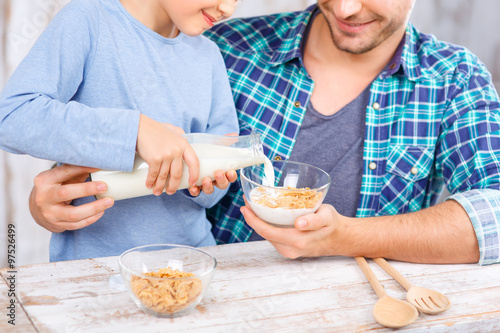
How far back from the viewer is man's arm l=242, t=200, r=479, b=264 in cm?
126

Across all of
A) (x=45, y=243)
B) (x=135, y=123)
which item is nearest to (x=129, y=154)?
(x=135, y=123)

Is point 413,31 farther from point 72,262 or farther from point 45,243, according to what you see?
point 45,243

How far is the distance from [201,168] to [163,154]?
16 cm

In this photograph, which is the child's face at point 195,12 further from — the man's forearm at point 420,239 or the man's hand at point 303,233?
the man's forearm at point 420,239

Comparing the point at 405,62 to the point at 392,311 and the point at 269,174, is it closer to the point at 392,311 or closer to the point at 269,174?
the point at 269,174

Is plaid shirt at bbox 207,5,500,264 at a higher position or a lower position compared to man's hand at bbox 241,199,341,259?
higher

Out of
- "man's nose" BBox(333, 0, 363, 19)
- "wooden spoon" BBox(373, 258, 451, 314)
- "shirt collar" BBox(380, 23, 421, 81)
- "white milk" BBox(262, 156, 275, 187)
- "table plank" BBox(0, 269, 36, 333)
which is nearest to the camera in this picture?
"table plank" BBox(0, 269, 36, 333)

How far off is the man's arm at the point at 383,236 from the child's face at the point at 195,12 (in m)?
0.49

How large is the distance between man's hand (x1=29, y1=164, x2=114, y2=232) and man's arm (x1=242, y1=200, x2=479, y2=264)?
0.35m

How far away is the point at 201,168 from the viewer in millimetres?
1268

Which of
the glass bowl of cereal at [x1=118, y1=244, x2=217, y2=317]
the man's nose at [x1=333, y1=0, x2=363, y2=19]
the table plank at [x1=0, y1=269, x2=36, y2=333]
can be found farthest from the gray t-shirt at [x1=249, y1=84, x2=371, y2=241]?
the table plank at [x1=0, y1=269, x2=36, y2=333]

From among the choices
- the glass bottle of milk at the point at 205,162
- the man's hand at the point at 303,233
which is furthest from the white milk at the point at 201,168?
the man's hand at the point at 303,233

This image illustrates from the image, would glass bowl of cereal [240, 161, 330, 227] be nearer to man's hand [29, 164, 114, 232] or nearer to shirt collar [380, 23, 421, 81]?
man's hand [29, 164, 114, 232]

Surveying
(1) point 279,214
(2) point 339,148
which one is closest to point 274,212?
(1) point 279,214
